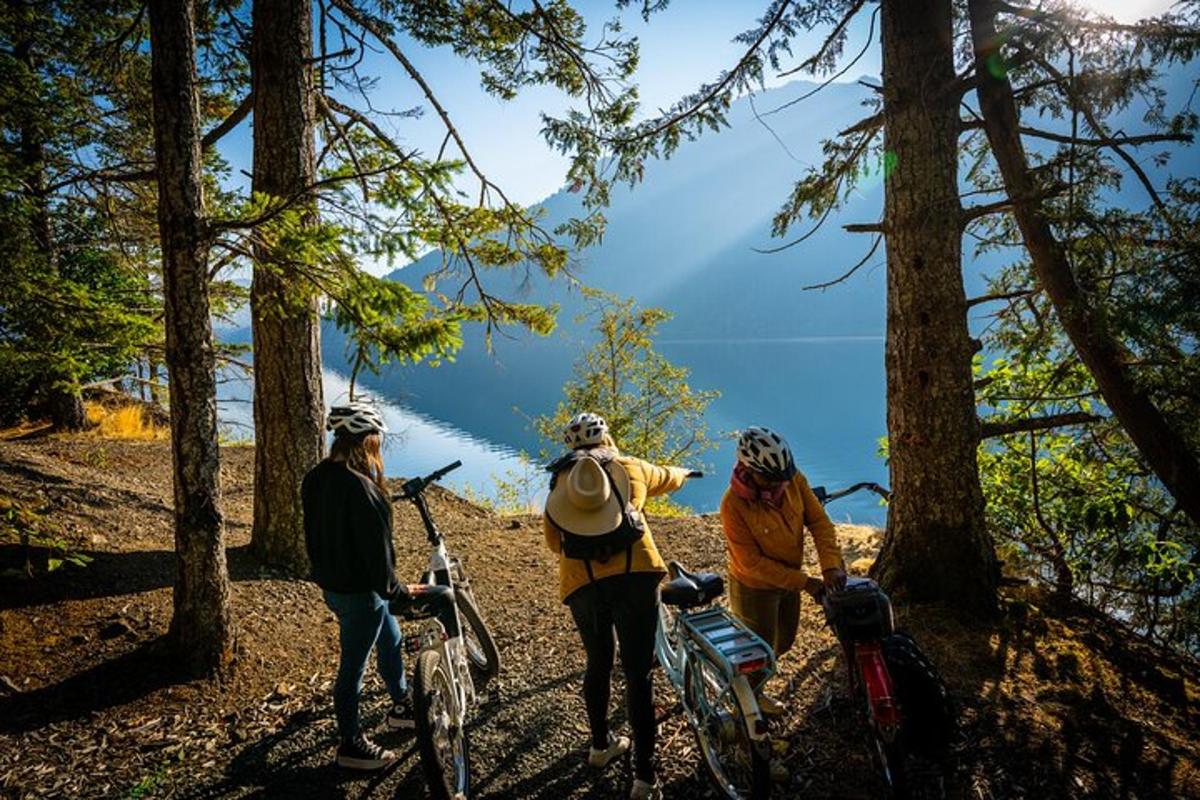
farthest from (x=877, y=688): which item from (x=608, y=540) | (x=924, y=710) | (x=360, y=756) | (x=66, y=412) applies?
(x=66, y=412)

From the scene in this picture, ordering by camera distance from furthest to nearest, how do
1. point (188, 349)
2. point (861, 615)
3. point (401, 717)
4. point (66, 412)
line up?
point (66, 412) < point (188, 349) < point (401, 717) < point (861, 615)

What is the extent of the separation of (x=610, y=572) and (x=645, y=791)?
3.99ft

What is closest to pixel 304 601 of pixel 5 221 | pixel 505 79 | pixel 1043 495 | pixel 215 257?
pixel 215 257

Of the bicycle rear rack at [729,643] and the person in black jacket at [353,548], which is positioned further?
the person in black jacket at [353,548]

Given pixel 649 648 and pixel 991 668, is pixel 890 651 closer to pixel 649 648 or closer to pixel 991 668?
pixel 649 648

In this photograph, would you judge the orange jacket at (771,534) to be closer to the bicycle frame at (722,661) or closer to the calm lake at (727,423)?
the bicycle frame at (722,661)

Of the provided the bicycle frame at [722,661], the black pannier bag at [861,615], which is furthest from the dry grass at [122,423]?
the black pannier bag at [861,615]

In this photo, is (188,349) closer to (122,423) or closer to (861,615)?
(861,615)

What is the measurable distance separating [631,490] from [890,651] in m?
1.58

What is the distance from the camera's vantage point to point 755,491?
11.6 ft

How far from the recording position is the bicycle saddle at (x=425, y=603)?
135 inches

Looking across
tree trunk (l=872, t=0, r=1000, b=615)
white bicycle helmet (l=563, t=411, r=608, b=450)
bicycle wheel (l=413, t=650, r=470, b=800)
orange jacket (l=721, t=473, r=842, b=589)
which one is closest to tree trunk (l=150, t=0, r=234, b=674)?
bicycle wheel (l=413, t=650, r=470, b=800)

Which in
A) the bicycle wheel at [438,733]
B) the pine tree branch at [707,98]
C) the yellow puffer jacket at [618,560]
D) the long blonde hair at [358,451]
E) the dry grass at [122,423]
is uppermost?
the pine tree branch at [707,98]

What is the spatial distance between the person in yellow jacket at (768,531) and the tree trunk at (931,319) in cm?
195
